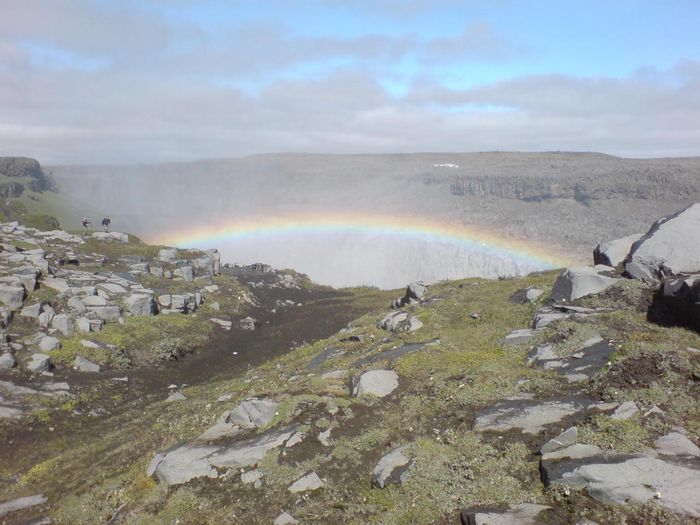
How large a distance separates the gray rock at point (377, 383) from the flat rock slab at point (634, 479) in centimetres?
644

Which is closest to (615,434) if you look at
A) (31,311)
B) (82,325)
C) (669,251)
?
(669,251)

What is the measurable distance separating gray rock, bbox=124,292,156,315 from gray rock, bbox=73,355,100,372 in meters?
8.41

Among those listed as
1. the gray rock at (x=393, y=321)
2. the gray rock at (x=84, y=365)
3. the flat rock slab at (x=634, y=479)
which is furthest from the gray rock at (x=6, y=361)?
the flat rock slab at (x=634, y=479)

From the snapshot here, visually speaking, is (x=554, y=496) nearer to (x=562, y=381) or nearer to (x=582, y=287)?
(x=562, y=381)

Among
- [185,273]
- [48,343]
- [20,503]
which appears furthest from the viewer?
[185,273]

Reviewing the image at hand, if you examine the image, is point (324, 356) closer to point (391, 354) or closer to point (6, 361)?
point (391, 354)

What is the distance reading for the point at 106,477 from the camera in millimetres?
13953

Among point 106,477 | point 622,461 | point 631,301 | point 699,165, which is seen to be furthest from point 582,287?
point 699,165

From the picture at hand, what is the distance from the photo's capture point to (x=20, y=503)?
544 inches

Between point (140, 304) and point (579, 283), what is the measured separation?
3098cm

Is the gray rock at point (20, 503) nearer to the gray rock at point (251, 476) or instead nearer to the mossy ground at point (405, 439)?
the mossy ground at point (405, 439)

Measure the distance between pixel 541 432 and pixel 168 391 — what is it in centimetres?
2159

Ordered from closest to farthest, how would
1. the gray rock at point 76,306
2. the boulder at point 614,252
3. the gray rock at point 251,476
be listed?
the gray rock at point 251,476, the boulder at point 614,252, the gray rock at point 76,306

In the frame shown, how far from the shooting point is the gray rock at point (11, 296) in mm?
31641
